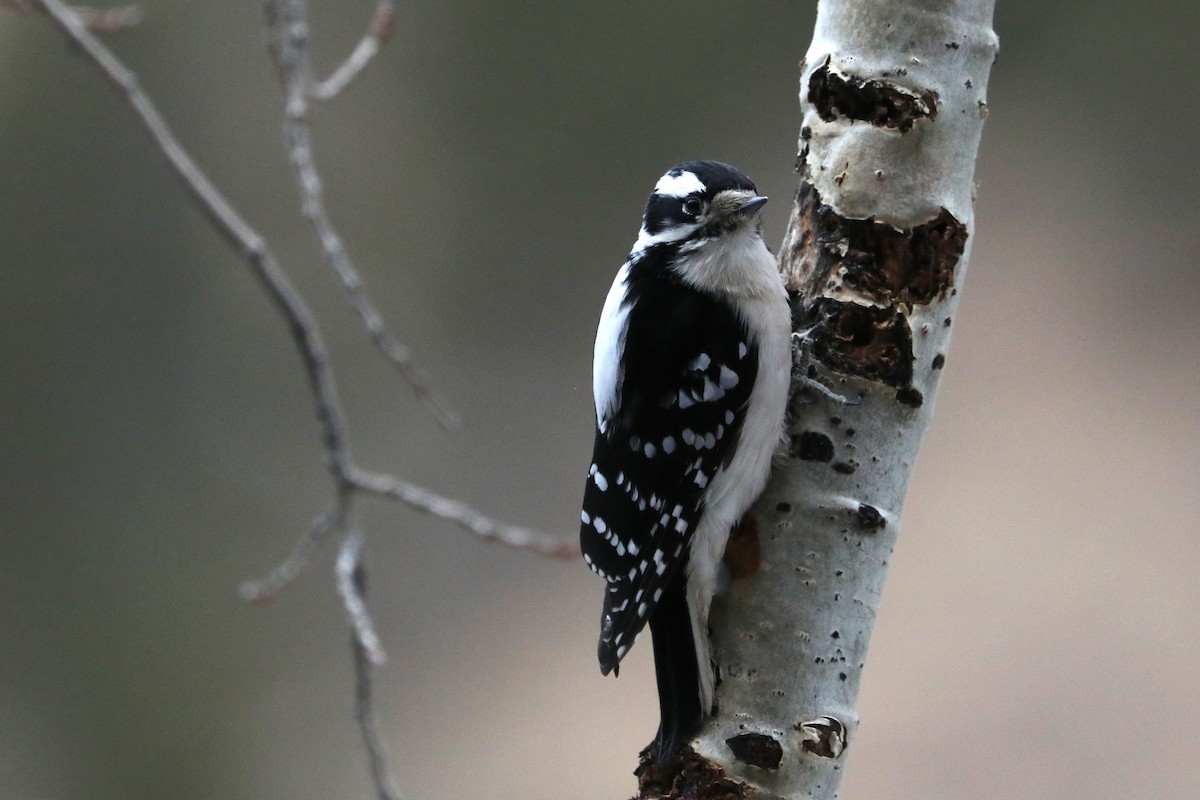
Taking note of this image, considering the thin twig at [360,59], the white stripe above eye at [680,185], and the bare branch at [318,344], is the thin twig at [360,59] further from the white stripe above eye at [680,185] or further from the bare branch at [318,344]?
the white stripe above eye at [680,185]

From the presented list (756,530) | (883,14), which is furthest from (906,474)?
(883,14)

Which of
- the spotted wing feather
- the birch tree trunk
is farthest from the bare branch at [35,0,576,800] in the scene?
the birch tree trunk

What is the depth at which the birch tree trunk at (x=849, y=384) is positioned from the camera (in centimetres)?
95

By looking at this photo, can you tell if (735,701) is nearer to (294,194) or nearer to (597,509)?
(597,509)

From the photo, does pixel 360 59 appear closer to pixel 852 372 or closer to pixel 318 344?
pixel 318 344

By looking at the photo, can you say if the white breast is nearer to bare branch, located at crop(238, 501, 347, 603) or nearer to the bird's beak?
the bird's beak

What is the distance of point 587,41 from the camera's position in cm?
362

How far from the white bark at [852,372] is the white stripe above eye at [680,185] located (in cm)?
13

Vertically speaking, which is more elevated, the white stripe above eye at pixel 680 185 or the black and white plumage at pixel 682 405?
the white stripe above eye at pixel 680 185

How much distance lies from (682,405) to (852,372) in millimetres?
187

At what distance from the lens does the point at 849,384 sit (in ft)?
3.39

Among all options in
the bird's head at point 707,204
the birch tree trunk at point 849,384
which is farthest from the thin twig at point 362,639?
the bird's head at point 707,204

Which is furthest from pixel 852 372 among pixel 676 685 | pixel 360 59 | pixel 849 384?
pixel 360 59

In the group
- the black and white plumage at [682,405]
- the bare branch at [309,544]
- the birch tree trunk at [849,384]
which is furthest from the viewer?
the bare branch at [309,544]
